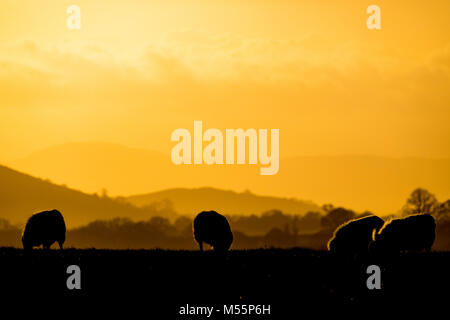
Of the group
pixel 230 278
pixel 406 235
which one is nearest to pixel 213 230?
pixel 406 235

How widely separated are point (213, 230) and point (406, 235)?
736 centimetres

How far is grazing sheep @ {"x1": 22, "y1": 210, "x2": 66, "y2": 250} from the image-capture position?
119 ft

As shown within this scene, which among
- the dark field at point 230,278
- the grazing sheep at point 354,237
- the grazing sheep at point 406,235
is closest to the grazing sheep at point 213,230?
the dark field at point 230,278

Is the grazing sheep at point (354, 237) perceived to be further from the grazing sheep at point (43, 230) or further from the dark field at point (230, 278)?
the grazing sheep at point (43, 230)

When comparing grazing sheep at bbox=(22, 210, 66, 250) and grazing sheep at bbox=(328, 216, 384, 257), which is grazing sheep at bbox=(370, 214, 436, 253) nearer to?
grazing sheep at bbox=(328, 216, 384, 257)

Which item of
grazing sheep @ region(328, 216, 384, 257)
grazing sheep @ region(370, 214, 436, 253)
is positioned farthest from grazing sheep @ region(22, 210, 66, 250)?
grazing sheep @ region(370, 214, 436, 253)

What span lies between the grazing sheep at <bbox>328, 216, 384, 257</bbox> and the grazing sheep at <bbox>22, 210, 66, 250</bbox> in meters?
11.1

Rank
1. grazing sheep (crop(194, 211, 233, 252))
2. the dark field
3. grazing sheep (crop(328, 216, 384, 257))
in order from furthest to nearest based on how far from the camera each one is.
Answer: grazing sheep (crop(194, 211, 233, 252)) → grazing sheep (crop(328, 216, 384, 257)) → the dark field

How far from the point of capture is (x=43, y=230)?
36438mm

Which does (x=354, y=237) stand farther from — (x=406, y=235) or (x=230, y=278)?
(x=230, y=278)

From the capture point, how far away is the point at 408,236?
34.6 m

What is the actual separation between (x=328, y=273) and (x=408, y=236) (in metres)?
8.30
